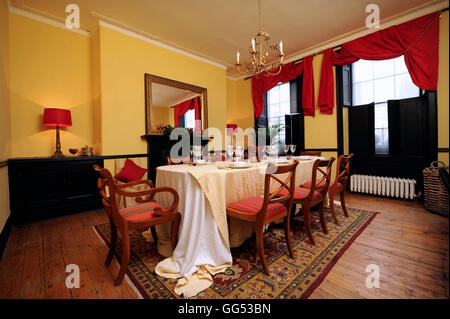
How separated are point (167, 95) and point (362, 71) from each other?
3960 mm

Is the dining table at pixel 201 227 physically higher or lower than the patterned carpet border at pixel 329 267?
higher

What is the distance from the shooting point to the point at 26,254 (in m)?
1.88

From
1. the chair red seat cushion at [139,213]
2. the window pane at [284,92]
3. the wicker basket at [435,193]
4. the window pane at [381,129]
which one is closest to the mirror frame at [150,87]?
the window pane at [284,92]

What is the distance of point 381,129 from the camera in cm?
375

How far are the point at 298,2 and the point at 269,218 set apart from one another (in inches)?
128

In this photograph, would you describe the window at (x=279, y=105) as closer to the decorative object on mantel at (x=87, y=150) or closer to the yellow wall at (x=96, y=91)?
the yellow wall at (x=96, y=91)

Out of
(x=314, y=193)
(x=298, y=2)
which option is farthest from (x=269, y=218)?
(x=298, y=2)

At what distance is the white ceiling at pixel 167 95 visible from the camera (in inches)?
157

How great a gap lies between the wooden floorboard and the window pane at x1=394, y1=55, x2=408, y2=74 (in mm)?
2457

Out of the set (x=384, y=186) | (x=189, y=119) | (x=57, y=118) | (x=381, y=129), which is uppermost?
(x=189, y=119)

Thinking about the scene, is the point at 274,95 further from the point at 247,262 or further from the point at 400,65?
the point at 247,262

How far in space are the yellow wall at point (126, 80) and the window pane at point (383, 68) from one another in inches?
152

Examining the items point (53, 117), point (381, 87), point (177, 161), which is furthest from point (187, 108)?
point (381, 87)
